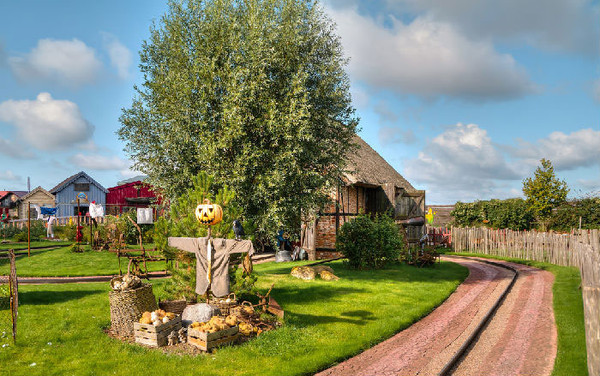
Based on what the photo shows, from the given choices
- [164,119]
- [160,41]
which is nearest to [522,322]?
[164,119]

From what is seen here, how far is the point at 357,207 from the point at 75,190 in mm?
37090

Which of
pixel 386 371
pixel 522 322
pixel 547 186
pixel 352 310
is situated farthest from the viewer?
pixel 547 186

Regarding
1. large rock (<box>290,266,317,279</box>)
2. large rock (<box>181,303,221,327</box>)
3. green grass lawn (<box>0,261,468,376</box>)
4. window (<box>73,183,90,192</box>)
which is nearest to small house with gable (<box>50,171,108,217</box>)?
window (<box>73,183,90,192</box>)

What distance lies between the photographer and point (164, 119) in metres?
17.3

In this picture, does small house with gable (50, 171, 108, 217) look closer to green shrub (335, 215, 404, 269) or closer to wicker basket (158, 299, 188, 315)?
green shrub (335, 215, 404, 269)

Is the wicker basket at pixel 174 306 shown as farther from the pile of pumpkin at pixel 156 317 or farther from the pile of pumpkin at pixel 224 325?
the pile of pumpkin at pixel 224 325

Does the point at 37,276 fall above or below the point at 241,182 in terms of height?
below

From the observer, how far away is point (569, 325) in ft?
34.9

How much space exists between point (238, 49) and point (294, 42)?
2317mm

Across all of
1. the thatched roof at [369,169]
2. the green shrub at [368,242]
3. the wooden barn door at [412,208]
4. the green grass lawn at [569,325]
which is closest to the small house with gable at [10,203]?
the thatched roof at [369,169]

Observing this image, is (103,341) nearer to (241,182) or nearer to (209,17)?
(241,182)

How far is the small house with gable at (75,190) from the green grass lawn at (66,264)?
26.0 m

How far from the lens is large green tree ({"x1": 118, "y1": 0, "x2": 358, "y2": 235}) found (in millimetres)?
15875

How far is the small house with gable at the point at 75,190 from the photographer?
49188mm
